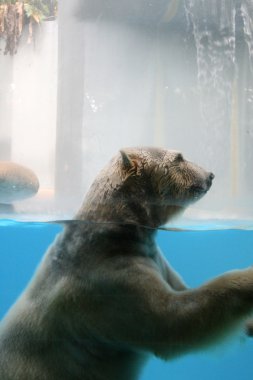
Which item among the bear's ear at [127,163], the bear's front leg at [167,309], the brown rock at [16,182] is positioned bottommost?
the bear's front leg at [167,309]

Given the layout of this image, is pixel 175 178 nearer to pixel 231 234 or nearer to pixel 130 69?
pixel 130 69

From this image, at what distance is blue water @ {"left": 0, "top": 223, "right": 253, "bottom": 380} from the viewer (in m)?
6.84

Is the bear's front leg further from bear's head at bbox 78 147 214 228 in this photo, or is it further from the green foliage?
the green foliage

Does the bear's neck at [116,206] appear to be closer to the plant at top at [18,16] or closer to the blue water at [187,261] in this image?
the plant at top at [18,16]

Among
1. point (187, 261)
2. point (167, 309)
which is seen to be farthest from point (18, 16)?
point (187, 261)

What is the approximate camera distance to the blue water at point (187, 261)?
22.5 feet

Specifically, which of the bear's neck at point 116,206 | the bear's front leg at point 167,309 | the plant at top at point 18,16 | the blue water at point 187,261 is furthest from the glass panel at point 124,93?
the bear's front leg at point 167,309

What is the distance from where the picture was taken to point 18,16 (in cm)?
447

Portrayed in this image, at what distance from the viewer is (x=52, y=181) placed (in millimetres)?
4914

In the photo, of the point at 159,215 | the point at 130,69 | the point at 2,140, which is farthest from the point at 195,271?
the point at 159,215

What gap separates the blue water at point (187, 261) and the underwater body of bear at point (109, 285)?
3575mm

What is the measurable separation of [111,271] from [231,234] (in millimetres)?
3991

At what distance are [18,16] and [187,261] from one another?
15.7 ft

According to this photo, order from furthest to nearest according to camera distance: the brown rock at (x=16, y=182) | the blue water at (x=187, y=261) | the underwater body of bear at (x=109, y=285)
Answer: the blue water at (x=187, y=261) < the brown rock at (x=16, y=182) < the underwater body of bear at (x=109, y=285)
